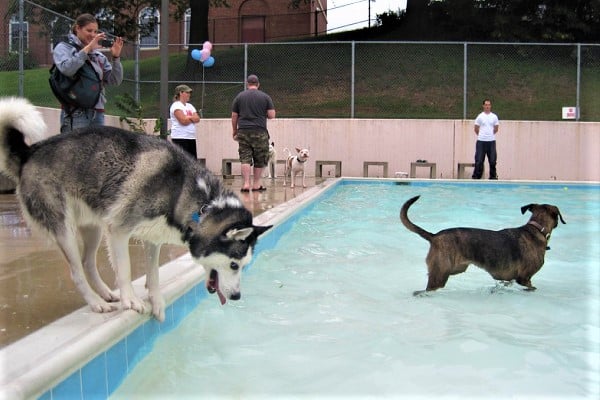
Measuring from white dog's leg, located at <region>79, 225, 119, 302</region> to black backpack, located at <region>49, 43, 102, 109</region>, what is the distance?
179cm

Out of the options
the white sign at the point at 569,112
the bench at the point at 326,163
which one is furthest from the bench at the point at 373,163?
the white sign at the point at 569,112

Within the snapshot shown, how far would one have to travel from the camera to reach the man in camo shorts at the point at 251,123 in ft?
36.5

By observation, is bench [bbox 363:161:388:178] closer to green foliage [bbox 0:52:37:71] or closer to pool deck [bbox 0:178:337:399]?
green foliage [bbox 0:52:37:71]

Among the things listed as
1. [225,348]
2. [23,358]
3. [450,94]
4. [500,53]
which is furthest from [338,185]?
[23,358]

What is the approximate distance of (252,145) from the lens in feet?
37.1

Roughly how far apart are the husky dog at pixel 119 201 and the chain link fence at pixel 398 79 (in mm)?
16422

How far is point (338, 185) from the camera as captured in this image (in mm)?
15664

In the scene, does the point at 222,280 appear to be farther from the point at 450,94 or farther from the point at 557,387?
the point at 450,94

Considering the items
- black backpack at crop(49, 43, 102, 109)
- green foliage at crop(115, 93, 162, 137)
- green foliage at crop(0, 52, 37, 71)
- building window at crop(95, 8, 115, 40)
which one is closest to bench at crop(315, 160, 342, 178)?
green foliage at crop(115, 93, 162, 137)

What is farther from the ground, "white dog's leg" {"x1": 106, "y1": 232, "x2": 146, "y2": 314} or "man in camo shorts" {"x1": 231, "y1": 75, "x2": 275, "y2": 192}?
"man in camo shorts" {"x1": 231, "y1": 75, "x2": 275, "y2": 192}

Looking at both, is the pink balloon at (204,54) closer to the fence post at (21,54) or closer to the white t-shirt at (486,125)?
the fence post at (21,54)

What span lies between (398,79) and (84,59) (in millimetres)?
17988

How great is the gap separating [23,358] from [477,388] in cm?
235

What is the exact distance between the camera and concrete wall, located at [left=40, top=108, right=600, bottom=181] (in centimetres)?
1917
